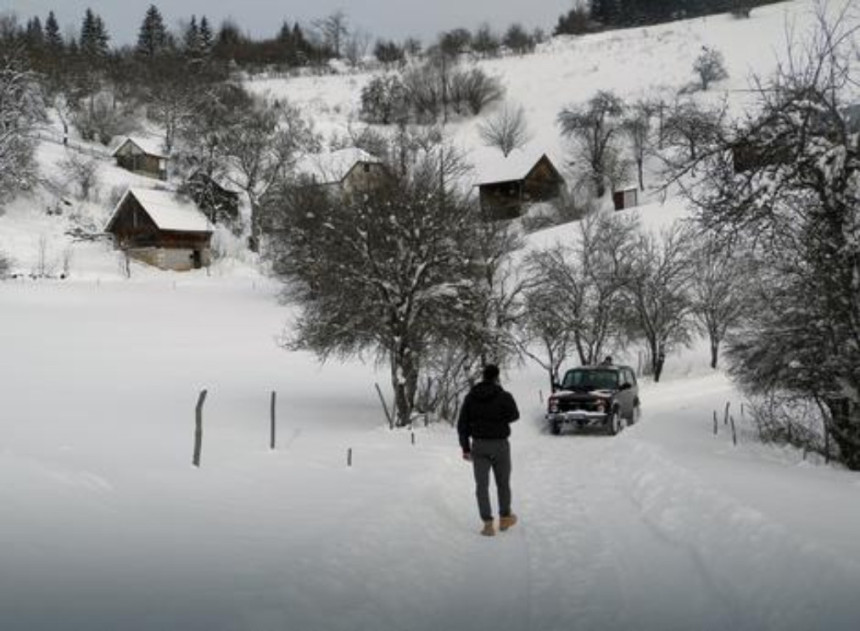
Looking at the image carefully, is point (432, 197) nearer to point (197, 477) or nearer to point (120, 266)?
point (197, 477)

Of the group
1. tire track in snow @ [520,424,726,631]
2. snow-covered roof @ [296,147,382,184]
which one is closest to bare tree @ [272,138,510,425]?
tire track in snow @ [520,424,726,631]

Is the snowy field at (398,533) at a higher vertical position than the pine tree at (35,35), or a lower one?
lower

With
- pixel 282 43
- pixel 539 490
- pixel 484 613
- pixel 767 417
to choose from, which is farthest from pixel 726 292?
pixel 282 43

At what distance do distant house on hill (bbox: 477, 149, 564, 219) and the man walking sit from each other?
64688 mm

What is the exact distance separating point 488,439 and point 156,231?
62.2 meters

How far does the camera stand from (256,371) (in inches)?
1454

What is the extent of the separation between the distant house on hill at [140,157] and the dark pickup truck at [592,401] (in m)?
72.8

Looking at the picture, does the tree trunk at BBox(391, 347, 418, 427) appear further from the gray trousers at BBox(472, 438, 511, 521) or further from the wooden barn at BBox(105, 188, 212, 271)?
the wooden barn at BBox(105, 188, 212, 271)

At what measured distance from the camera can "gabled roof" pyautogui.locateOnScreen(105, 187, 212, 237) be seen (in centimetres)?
6725

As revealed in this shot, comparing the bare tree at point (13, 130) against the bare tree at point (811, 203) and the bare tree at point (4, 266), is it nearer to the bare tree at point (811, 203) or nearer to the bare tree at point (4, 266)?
the bare tree at point (4, 266)

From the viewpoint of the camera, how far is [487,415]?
33.1 ft

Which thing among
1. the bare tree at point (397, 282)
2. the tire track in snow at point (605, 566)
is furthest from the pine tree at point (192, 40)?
the tire track in snow at point (605, 566)

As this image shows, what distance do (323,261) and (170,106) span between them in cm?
8031

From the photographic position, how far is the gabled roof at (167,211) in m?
67.2
